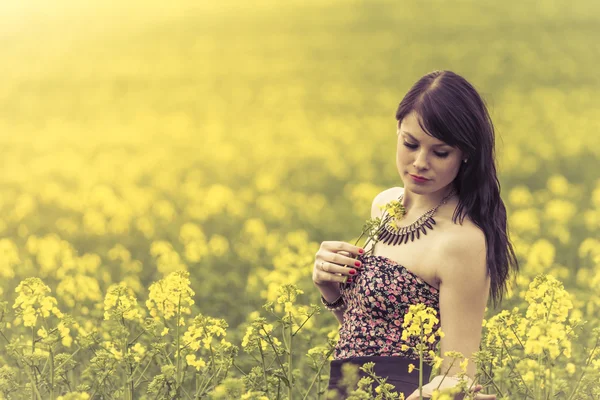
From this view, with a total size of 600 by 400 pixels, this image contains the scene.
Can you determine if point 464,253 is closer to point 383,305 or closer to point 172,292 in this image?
point 383,305

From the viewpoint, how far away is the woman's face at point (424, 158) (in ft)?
8.20

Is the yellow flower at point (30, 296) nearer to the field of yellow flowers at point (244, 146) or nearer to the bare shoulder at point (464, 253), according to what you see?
the field of yellow flowers at point (244, 146)

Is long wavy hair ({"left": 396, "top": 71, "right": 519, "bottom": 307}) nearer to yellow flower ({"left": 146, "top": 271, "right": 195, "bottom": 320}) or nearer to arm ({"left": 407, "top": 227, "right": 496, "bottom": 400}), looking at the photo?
arm ({"left": 407, "top": 227, "right": 496, "bottom": 400})

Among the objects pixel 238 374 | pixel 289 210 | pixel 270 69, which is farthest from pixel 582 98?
pixel 238 374

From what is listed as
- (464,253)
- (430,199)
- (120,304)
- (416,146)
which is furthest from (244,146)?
(464,253)

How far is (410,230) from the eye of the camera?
2643 millimetres

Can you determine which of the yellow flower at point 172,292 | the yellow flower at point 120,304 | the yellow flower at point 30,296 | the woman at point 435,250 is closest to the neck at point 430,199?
the woman at point 435,250

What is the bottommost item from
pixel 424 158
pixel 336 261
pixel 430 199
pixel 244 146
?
pixel 336 261

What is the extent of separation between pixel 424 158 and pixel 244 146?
5.99m

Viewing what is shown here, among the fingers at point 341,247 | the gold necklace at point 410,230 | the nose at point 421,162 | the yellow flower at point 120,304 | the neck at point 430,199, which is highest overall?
the nose at point 421,162

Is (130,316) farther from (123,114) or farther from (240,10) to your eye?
(240,10)

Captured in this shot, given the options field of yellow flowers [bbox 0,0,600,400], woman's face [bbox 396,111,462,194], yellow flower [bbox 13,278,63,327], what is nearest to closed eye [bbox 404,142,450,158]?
woman's face [bbox 396,111,462,194]

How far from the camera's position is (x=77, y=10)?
31.1 ft

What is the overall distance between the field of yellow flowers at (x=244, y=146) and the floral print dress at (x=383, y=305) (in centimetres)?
42
